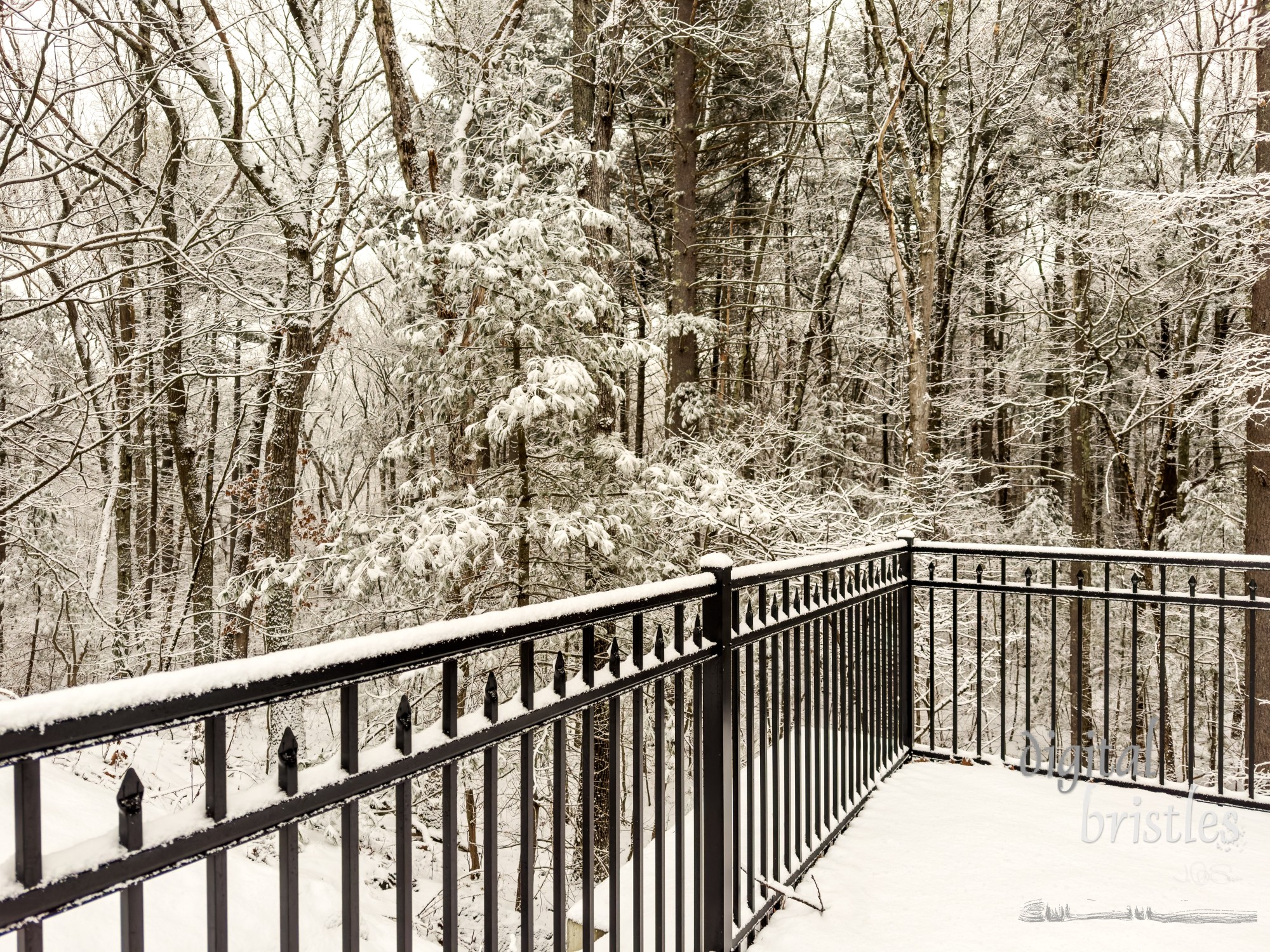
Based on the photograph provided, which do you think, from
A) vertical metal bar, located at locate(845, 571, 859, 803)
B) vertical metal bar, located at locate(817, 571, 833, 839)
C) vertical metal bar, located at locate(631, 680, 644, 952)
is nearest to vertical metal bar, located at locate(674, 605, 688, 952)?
vertical metal bar, located at locate(631, 680, 644, 952)

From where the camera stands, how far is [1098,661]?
14.9 m

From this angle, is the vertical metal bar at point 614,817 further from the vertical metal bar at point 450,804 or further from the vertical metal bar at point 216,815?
the vertical metal bar at point 216,815

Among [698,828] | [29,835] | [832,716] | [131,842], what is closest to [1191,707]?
[832,716]

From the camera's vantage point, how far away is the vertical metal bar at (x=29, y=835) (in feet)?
2.77

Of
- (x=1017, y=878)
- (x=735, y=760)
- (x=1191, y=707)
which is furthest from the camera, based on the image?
(x=1191, y=707)

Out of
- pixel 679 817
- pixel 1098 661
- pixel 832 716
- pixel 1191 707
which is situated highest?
pixel 679 817

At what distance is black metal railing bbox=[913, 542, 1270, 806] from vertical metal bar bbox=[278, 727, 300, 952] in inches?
142

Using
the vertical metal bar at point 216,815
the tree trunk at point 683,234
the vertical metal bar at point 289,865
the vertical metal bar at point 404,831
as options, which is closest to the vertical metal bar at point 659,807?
the vertical metal bar at point 404,831

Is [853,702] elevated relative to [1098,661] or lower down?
elevated

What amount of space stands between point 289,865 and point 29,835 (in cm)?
39

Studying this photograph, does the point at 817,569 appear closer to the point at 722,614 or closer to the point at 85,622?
the point at 722,614

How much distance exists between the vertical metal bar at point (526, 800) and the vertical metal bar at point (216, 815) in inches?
26.0

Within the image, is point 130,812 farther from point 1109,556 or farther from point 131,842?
point 1109,556

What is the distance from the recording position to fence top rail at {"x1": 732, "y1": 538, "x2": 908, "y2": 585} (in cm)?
272
